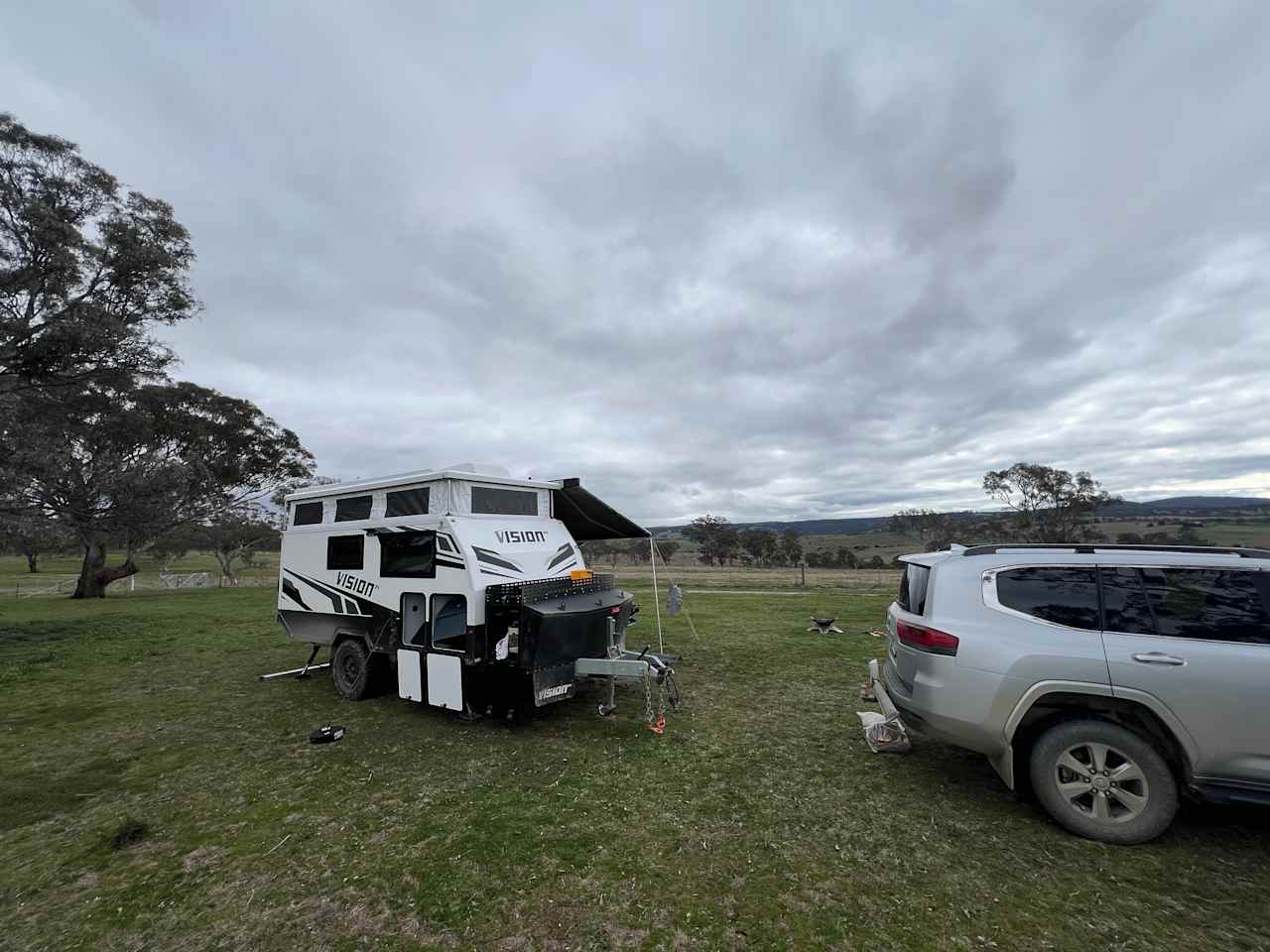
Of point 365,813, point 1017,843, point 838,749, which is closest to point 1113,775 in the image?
point 1017,843

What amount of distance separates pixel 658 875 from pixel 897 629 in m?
2.65

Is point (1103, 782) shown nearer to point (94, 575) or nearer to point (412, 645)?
point (412, 645)

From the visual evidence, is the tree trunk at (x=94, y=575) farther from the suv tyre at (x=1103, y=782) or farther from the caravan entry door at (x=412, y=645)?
the suv tyre at (x=1103, y=782)

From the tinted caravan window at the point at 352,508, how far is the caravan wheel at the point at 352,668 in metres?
1.70

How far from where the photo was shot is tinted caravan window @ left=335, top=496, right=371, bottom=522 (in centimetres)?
725

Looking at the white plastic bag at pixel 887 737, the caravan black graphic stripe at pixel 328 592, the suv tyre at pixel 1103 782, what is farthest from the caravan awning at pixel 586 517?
the suv tyre at pixel 1103 782

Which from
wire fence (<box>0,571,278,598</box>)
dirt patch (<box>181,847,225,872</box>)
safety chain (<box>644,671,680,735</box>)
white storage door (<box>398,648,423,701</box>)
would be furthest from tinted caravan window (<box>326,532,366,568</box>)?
wire fence (<box>0,571,278,598</box>)

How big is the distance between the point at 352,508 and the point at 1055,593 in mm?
7903

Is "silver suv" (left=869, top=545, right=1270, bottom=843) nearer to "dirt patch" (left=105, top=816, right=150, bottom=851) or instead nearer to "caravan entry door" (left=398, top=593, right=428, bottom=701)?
"caravan entry door" (left=398, top=593, right=428, bottom=701)

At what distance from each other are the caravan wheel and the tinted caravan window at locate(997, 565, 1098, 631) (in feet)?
23.5

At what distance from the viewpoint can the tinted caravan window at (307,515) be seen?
7.99 meters

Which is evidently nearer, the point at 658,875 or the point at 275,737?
the point at 658,875

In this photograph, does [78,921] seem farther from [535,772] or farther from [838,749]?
[838,749]

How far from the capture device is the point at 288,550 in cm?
831
